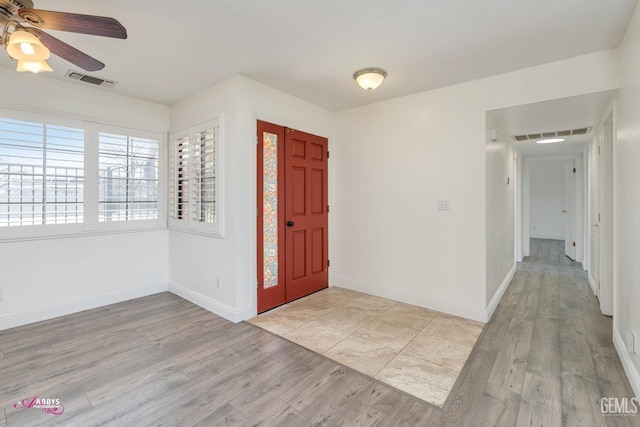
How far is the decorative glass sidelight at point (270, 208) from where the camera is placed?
10.7 ft

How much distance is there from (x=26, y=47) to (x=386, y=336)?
126 inches

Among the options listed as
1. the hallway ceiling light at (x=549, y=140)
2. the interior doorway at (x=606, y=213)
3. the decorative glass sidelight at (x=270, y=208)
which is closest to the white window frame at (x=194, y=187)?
the decorative glass sidelight at (x=270, y=208)

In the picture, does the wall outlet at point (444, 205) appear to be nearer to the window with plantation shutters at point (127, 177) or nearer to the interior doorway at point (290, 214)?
the interior doorway at point (290, 214)

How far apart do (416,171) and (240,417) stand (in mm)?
2863

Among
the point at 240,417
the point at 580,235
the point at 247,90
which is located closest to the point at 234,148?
the point at 247,90

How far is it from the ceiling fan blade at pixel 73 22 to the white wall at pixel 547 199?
9.78m

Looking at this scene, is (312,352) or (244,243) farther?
(244,243)

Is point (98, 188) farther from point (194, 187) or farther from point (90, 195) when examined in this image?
point (194, 187)

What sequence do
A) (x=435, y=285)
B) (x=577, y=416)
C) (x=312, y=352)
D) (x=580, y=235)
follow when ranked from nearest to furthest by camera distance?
(x=577, y=416) < (x=312, y=352) < (x=435, y=285) < (x=580, y=235)

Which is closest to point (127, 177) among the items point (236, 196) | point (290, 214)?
point (236, 196)

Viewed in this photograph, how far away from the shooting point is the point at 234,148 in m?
2.94

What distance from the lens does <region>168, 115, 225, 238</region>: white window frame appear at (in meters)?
A: 3.05

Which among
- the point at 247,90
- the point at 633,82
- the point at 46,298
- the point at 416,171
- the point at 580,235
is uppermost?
the point at 247,90

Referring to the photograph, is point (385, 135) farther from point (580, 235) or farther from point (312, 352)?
point (580, 235)
